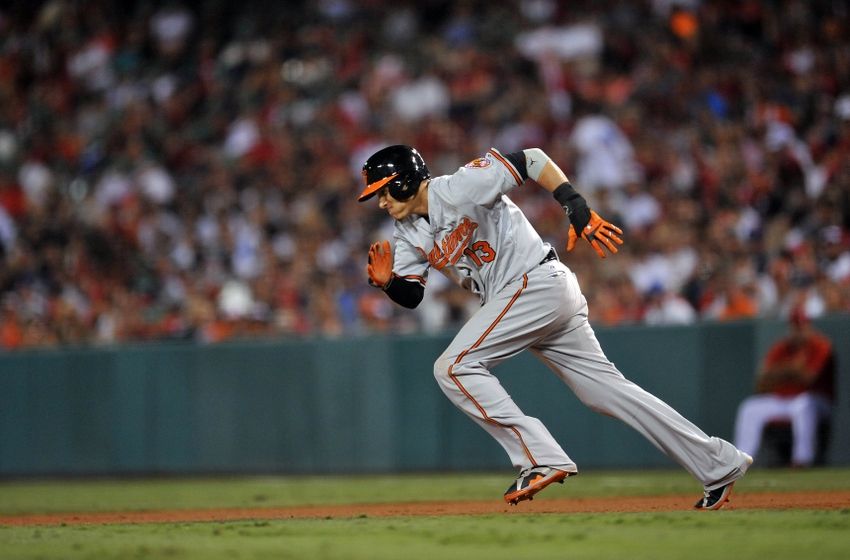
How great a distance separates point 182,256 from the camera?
14.9 meters

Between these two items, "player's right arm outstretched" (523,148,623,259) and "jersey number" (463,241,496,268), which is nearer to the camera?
"player's right arm outstretched" (523,148,623,259)

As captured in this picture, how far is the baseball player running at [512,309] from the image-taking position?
6.02 m

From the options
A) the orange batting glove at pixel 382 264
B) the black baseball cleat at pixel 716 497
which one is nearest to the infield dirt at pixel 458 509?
the black baseball cleat at pixel 716 497

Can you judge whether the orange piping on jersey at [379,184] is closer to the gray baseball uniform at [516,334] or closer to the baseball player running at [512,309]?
the baseball player running at [512,309]

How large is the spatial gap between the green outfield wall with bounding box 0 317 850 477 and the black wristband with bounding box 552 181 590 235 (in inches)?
196

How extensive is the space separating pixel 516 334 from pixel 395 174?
3.06 ft

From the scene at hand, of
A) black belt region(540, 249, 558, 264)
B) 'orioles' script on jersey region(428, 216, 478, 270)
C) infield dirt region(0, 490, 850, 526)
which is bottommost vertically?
infield dirt region(0, 490, 850, 526)

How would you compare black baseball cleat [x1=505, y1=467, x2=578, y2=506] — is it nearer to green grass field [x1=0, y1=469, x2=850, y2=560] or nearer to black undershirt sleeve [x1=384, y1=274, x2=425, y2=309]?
green grass field [x1=0, y1=469, x2=850, y2=560]

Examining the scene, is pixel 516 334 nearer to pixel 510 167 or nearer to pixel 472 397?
pixel 472 397

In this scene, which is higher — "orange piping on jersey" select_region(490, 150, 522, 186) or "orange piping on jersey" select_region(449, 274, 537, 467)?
"orange piping on jersey" select_region(490, 150, 522, 186)

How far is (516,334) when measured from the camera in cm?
611

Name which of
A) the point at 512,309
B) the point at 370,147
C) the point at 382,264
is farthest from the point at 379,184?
the point at 370,147

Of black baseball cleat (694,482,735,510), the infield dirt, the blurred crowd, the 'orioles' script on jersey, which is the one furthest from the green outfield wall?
the 'orioles' script on jersey

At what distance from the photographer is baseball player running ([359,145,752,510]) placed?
6020 mm
